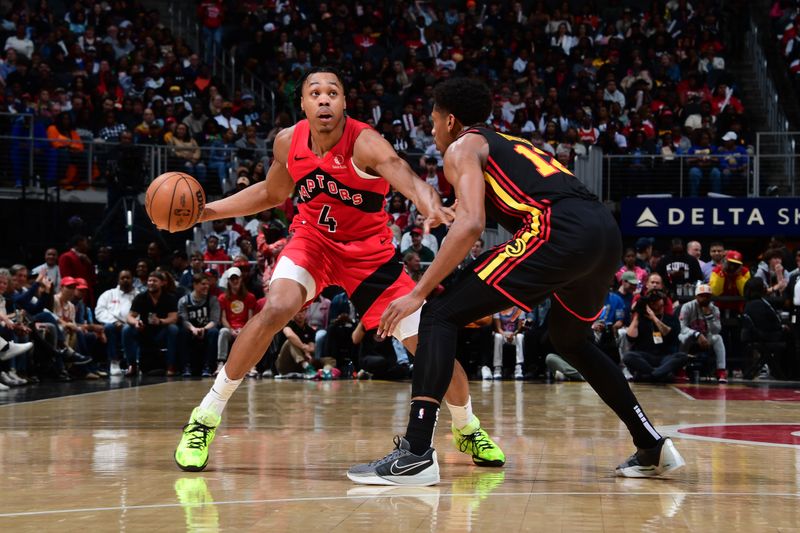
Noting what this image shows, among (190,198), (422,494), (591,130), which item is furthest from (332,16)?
(422,494)

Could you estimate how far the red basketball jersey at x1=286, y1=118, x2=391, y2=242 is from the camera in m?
5.82

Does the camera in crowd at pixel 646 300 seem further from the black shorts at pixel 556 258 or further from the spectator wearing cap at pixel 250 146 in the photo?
the black shorts at pixel 556 258

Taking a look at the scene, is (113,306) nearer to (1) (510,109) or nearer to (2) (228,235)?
(2) (228,235)

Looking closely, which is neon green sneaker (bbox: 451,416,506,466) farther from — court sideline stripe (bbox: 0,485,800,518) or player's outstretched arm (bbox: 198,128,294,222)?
player's outstretched arm (bbox: 198,128,294,222)

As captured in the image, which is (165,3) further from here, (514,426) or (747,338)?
(514,426)

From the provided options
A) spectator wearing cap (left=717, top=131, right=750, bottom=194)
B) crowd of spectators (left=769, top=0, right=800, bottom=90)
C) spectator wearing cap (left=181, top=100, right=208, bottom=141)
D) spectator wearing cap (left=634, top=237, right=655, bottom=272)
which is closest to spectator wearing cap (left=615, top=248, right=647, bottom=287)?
spectator wearing cap (left=634, top=237, right=655, bottom=272)

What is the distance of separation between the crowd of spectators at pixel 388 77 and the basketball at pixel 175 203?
10.1 meters

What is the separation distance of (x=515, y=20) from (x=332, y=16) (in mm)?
3908

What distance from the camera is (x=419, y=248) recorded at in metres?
15.0

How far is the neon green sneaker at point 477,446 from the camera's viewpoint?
5.64 metres

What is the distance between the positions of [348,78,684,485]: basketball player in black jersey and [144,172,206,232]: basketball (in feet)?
4.97

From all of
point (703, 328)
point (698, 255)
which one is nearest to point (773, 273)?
point (698, 255)

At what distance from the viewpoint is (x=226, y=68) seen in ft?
72.8

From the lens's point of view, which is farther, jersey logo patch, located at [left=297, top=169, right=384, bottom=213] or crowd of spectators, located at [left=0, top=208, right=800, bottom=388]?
crowd of spectators, located at [left=0, top=208, right=800, bottom=388]
